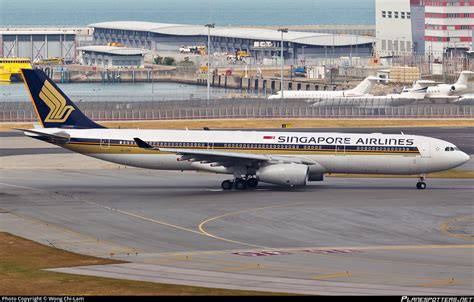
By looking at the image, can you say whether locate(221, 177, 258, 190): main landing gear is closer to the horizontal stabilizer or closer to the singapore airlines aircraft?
the singapore airlines aircraft

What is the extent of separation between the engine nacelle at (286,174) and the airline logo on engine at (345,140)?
2.64 m

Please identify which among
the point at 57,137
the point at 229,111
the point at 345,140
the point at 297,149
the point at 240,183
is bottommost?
the point at 240,183

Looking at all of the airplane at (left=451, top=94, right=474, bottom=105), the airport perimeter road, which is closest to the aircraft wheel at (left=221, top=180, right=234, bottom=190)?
the airport perimeter road

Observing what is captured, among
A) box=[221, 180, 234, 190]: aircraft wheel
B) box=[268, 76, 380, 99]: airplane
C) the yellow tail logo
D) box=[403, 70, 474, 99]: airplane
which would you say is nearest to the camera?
box=[221, 180, 234, 190]: aircraft wheel

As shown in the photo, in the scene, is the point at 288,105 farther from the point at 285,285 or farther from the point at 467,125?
the point at 285,285

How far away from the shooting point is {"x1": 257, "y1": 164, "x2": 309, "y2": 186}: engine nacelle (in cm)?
Result: 7156

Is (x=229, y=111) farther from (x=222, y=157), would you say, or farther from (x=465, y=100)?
(x=222, y=157)

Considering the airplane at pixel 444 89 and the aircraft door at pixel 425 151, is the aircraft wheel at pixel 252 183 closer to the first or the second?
the aircraft door at pixel 425 151

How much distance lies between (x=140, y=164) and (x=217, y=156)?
6.85 meters

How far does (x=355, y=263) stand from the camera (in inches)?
1898

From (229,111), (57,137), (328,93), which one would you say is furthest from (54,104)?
(328,93)

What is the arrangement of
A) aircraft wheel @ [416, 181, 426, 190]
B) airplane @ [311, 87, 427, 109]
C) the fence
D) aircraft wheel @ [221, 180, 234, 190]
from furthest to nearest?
airplane @ [311, 87, 427, 109]
the fence
aircraft wheel @ [416, 181, 426, 190]
aircraft wheel @ [221, 180, 234, 190]

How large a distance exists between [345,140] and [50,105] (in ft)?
74.3

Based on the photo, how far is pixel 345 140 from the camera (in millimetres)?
74000
